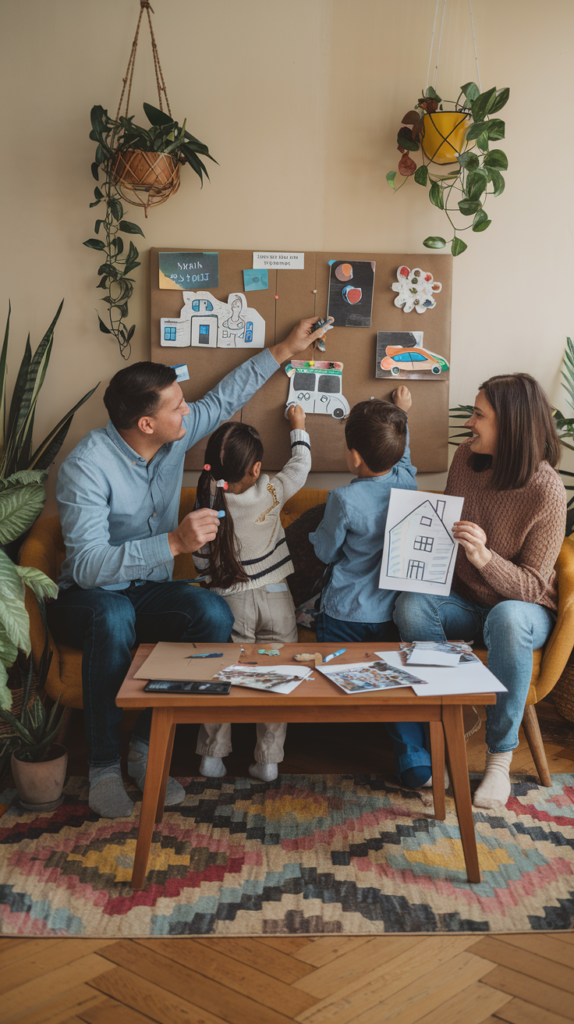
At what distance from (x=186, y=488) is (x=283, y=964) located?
1.65 m

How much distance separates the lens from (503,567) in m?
2.10

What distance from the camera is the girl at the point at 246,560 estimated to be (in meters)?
2.12

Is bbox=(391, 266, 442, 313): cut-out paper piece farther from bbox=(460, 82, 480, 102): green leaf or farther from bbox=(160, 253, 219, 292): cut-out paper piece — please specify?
bbox=(160, 253, 219, 292): cut-out paper piece

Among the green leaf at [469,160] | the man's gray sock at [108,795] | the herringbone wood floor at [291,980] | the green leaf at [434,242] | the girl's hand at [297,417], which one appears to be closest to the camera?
the herringbone wood floor at [291,980]

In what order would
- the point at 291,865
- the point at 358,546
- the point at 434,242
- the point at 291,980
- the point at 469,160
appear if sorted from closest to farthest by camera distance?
the point at 291,980, the point at 291,865, the point at 358,546, the point at 469,160, the point at 434,242

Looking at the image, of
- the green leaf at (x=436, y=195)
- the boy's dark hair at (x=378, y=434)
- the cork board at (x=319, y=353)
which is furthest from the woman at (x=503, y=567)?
the green leaf at (x=436, y=195)

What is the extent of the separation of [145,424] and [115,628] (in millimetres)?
635

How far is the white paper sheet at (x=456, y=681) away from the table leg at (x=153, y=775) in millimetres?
566

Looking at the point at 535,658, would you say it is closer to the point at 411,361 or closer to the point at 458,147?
the point at 411,361

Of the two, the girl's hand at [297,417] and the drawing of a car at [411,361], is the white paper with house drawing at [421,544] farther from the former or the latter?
the drawing of a car at [411,361]

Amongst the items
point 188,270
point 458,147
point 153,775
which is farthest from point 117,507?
point 458,147

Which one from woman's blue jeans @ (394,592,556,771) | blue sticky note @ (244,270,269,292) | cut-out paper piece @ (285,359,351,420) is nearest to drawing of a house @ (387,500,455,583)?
woman's blue jeans @ (394,592,556,771)

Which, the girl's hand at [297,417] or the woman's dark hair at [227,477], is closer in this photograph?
the woman's dark hair at [227,477]

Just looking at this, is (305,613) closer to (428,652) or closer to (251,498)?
(251,498)
